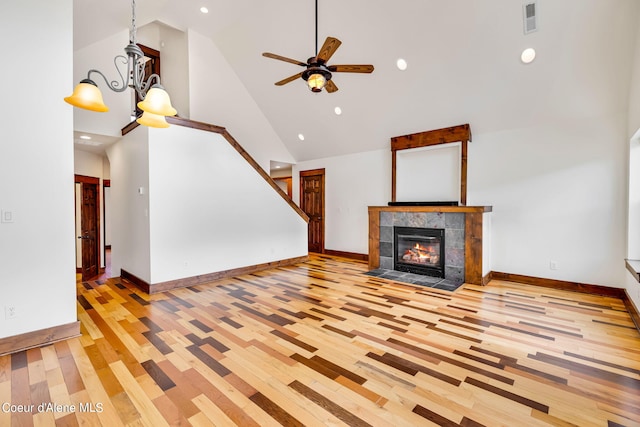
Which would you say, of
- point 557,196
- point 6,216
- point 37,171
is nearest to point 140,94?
point 37,171

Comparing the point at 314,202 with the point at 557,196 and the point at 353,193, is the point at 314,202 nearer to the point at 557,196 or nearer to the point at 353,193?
the point at 353,193

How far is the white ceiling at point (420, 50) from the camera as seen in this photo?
3.59 meters

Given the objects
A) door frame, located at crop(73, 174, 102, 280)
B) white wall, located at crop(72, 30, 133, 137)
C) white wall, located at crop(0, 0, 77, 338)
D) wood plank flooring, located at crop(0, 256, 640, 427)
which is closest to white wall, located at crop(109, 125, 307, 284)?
white wall, located at crop(72, 30, 133, 137)

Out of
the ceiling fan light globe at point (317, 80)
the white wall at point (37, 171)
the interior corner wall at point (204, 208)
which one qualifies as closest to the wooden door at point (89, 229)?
the interior corner wall at point (204, 208)

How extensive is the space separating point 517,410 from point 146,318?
3.61 meters

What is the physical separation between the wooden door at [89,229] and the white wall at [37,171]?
372cm

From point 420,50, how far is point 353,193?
11.5 ft

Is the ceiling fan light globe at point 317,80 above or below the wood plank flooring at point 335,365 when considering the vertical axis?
above

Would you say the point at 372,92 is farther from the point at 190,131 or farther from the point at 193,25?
the point at 193,25

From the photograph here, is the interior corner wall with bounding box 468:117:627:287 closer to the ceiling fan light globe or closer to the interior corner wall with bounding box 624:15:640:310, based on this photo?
the interior corner wall with bounding box 624:15:640:310

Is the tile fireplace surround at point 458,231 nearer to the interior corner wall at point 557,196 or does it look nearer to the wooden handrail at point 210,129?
the interior corner wall at point 557,196

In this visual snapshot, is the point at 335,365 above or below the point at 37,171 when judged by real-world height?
below

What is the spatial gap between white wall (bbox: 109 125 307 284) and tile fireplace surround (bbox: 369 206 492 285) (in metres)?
2.48

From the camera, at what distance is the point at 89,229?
6.33 meters
